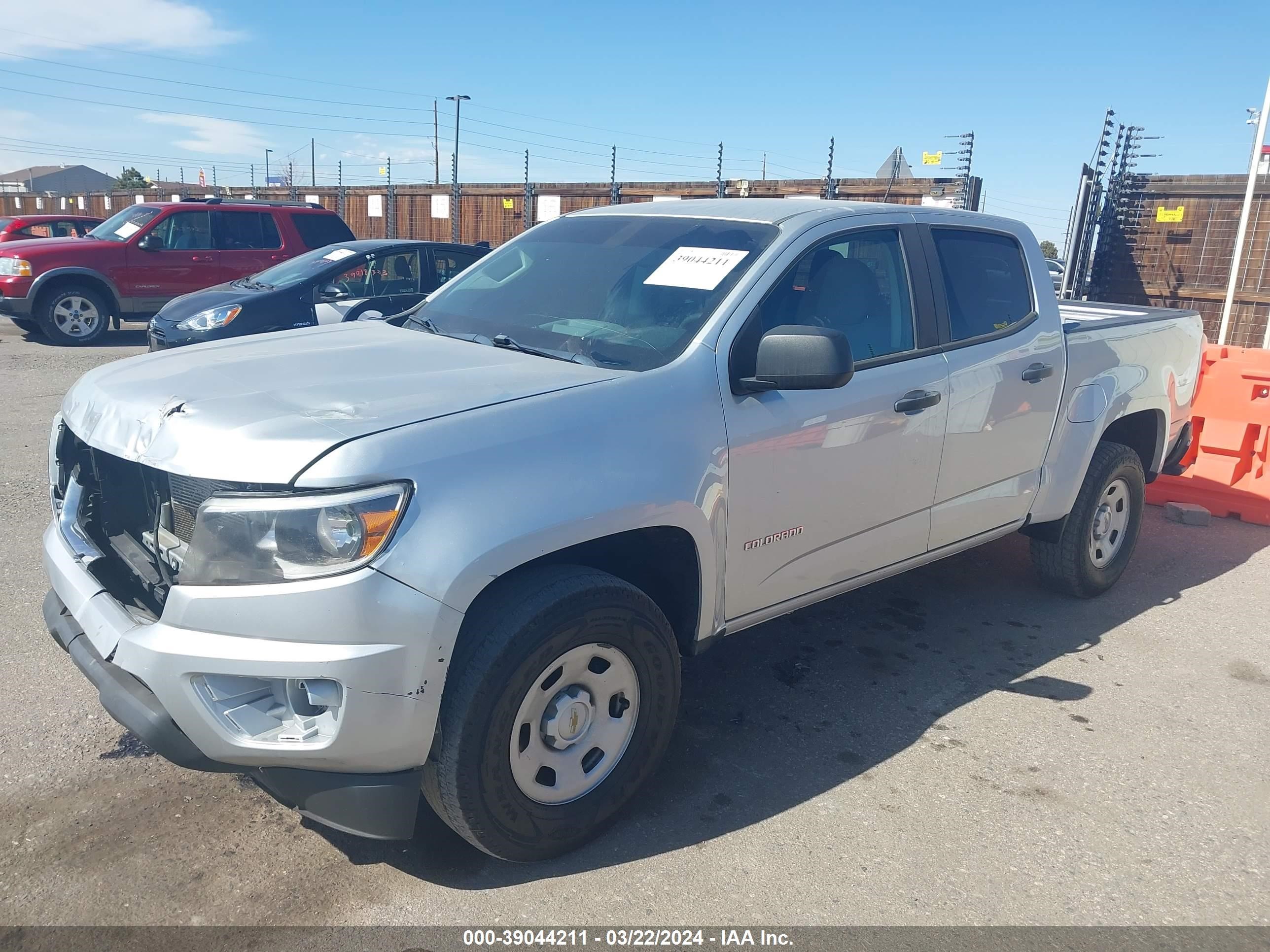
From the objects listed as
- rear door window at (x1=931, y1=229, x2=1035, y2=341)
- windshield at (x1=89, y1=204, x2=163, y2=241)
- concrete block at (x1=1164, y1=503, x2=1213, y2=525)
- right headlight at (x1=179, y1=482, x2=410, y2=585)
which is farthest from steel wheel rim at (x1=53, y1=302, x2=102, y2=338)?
concrete block at (x1=1164, y1=503, x2=1213, y2=525)

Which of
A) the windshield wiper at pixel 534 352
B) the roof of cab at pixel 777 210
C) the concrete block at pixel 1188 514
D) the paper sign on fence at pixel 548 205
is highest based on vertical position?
the paper sign on fence at pixel 548 205

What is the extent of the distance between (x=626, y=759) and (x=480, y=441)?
3.58ft

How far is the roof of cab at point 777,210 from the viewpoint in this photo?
144 inches

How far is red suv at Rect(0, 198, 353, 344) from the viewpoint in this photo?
12516 mm

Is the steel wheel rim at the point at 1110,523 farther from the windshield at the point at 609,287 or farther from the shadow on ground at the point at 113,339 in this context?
the shadow on ground at the point at 113,339

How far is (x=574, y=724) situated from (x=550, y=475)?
736mm

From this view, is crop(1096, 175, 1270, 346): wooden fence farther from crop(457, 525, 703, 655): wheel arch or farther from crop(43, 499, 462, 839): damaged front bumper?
crop(43, 499, 462, 839): damaged front bumper

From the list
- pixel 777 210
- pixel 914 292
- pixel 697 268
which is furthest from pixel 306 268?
pixel 914 292

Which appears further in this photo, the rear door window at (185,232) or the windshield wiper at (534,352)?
the rear door window at (185,232)

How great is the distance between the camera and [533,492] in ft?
8.46

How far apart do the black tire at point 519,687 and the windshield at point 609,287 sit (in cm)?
79

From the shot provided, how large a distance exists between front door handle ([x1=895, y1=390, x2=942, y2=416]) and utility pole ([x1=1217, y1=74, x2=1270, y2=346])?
10.9 meters

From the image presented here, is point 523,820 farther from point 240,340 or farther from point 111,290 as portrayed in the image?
point 111,290

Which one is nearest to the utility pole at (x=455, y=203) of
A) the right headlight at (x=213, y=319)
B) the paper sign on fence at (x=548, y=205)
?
the paper sign on fence at (x=548, y=205)
